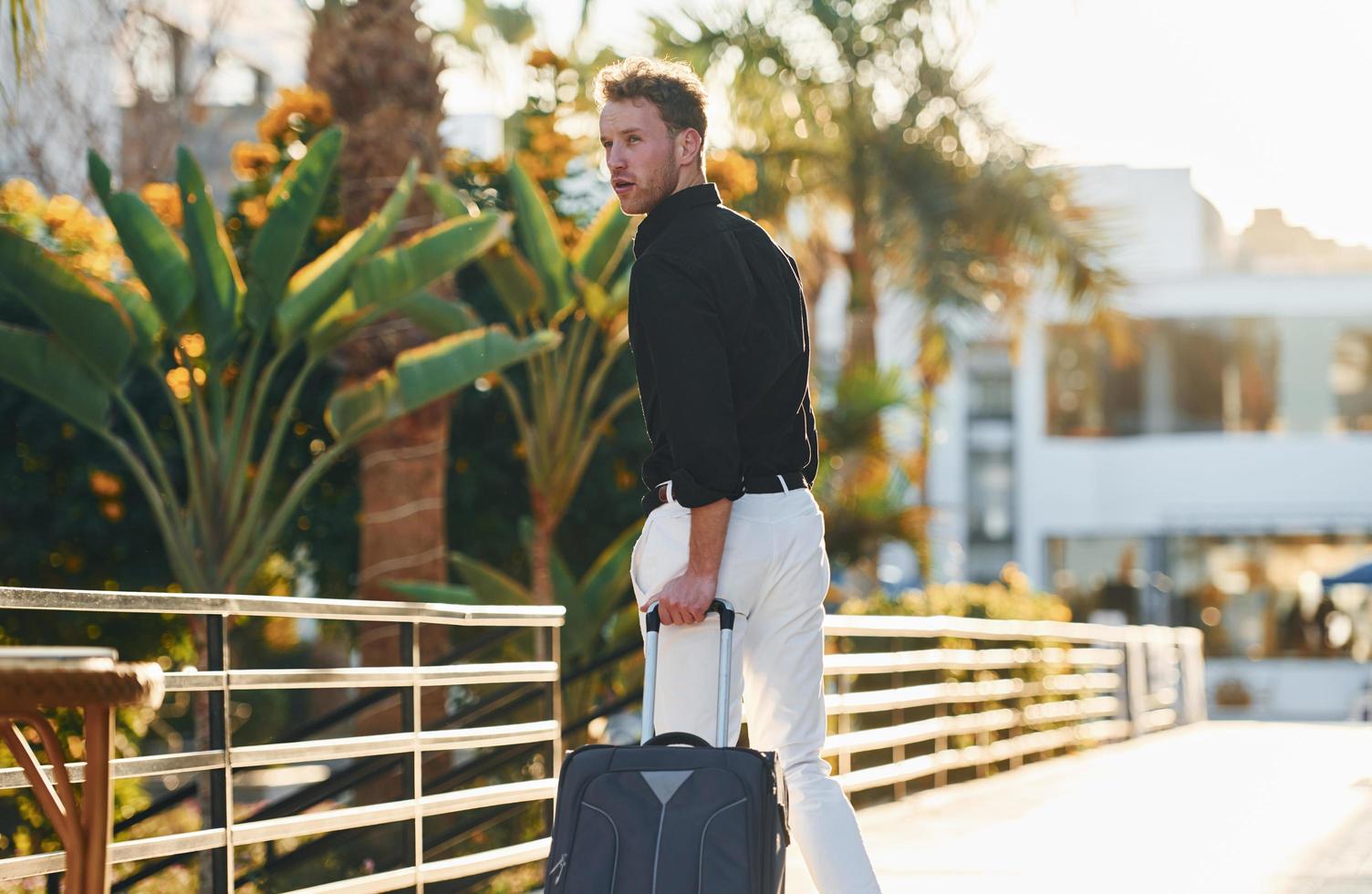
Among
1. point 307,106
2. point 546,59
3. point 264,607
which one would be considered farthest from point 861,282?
point 264,607

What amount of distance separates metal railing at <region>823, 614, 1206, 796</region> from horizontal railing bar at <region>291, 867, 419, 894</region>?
257 centimetres

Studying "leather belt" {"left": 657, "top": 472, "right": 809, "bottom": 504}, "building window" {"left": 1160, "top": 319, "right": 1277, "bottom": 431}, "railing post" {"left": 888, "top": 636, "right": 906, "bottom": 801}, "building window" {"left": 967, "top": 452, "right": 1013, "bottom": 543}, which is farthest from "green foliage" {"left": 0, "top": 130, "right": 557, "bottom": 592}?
"building window" {"left": 967, "top": 452, "right": 1013, "bottom": 543}

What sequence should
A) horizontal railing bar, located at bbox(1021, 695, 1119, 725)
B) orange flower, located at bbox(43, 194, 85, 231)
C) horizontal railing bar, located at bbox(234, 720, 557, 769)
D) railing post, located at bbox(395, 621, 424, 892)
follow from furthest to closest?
horizontal railing bar, located at bbox(1021, 695, 1119, 725), orange flower, located at bbox(43, 194, 85, 231), railing post, located at bbox(395, 621, 424, 892), horizontal railing bar, located at bbox(234, 720, 557, 769)

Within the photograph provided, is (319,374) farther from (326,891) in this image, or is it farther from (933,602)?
(326,891)

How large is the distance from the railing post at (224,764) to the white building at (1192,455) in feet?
106

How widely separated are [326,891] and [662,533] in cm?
178

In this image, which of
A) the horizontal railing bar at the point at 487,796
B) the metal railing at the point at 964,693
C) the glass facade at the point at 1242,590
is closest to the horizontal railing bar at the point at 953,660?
the metal railing at the point at 964,693

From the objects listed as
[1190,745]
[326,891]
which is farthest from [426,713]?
[1190,745]

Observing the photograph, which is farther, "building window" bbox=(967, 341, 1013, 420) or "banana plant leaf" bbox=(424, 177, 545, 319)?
"building window" bbox=(967, 341, 1013, 420)

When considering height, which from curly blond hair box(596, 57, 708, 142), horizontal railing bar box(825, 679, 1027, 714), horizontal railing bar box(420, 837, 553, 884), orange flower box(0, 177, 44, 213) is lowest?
horizontal railing bar box(825, 679, 1027, 714)

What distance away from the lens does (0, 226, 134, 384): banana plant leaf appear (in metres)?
8.48

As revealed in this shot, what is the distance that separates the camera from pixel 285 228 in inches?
356

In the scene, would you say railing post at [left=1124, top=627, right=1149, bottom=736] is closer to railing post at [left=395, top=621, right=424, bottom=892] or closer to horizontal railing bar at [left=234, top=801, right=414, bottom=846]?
railing post at [left=395, top=621, right=424, bottom=892]

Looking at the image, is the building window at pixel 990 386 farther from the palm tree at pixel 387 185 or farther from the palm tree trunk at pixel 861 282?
the palm tree at pixel 387 185
